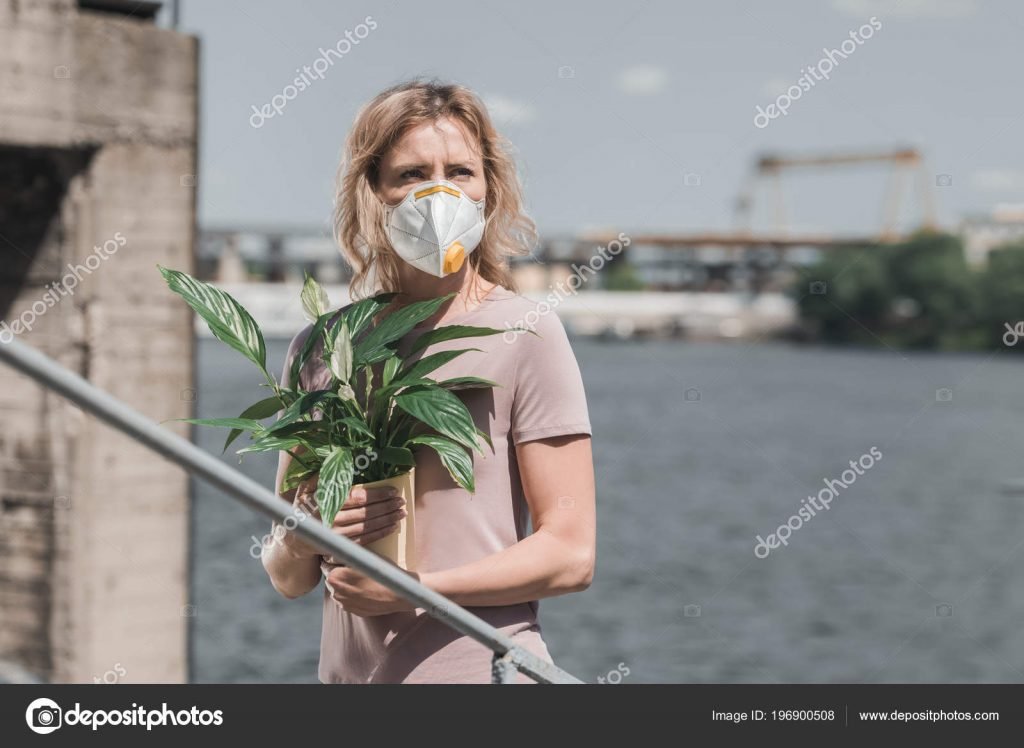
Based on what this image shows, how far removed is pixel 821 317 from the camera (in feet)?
235

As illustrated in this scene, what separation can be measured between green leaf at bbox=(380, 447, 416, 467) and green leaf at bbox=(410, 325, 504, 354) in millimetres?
161

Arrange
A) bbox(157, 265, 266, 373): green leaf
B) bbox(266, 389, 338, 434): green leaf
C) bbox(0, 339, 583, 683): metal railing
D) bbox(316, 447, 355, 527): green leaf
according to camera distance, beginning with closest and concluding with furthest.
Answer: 1. bbox(0, 339, 583, 683): metal railing
2. bbox(316, 447, 355, 527): green leaf
3. bbox(266, 389, 338, 434): green leaf
4. bbox(157, 265, 266, 373): green leaf

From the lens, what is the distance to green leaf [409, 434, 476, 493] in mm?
1829

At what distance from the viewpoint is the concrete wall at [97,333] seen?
20.0ft

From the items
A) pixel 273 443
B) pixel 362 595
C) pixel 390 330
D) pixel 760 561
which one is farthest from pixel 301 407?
pixel 760 561

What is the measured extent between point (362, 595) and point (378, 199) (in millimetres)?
639

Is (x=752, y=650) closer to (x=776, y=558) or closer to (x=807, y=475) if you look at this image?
(x=776, y=558)

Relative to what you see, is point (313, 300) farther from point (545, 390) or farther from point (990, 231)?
point (990, 231)

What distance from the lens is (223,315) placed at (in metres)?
2.03

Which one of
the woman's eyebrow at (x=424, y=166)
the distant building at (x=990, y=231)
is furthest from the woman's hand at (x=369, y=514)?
the distant building at (x=990, y=231)

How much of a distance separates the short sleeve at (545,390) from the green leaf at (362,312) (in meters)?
0.24

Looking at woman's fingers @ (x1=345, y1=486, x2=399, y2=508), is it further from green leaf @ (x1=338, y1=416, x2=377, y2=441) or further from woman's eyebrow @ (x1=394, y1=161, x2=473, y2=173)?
woman's eyebrow @ (x1=394, y1=161, x2=473, y2=173)

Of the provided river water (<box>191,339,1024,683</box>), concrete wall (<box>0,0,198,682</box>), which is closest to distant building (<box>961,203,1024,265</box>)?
river water (<box>191,339,1024,683</box>)
